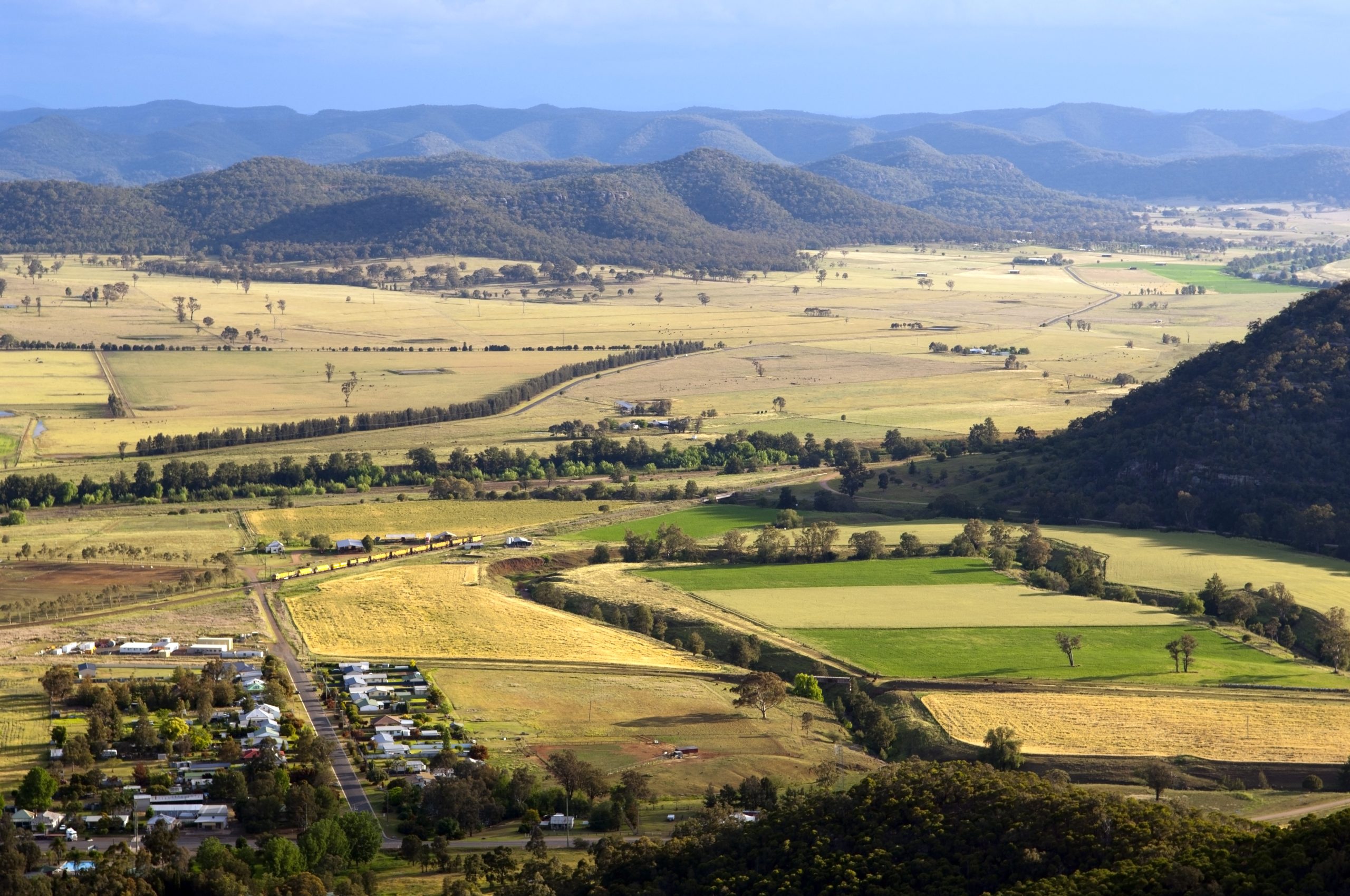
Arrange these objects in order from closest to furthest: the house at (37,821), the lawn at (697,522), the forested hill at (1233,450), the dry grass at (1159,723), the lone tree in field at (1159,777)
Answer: the house at (37,821) → the lone tree in field at (1159,777) → the dry grass at (1159,723) → the lawn at (697,522) → the forested hill at (1233,450)

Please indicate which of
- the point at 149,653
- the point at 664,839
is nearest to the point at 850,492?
the point at 149,653

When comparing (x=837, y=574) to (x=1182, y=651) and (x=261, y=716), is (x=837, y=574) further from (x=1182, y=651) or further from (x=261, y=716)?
(x=261, y=716)

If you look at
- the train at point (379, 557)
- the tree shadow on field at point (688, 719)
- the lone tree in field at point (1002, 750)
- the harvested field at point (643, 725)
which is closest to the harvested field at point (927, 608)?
the harvested field at point (643, 725)

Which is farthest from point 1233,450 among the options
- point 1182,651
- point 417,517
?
point 417,517

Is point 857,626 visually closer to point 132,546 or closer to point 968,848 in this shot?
point 968,848

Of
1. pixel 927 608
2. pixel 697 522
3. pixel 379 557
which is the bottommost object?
pixel 379 557

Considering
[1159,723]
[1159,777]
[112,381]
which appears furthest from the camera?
[112,381]

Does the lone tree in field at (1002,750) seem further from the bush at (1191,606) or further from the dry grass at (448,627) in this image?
the bush at (1191,606)

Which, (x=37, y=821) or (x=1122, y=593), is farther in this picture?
(x=1122, y=593)
